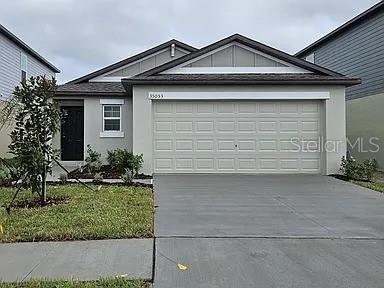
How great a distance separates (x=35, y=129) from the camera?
30.0ft

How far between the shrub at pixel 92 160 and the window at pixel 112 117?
1.17 m

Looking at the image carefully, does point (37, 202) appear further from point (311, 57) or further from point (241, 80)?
point (311, 57)

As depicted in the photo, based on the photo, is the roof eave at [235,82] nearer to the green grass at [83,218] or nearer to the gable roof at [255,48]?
the gable roof at [255,48]

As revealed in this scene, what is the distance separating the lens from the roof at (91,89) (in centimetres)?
1752

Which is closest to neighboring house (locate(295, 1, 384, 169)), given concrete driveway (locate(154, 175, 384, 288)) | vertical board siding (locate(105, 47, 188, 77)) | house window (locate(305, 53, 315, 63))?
house window (locate(305, 53, 315, 63))

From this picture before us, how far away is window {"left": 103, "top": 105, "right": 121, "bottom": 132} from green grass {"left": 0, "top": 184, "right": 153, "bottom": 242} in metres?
7.58

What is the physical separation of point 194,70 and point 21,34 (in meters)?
16.6

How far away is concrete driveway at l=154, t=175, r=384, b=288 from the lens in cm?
492

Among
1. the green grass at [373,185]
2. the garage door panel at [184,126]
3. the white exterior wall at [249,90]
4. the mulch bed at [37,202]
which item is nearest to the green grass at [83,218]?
the mulch bed at [37,202]

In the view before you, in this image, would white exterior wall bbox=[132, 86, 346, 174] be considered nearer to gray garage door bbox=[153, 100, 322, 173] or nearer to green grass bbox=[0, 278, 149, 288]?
gray garage door bbox=[153, 100, 322, 173]

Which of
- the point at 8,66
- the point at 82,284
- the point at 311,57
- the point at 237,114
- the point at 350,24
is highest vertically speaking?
the point at 350,24

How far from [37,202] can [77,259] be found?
13.7ft

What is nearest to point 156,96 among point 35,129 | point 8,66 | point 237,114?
point 237,114

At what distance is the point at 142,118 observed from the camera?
579 inches
